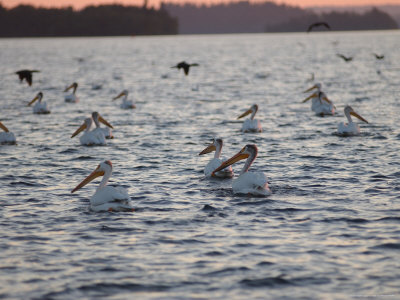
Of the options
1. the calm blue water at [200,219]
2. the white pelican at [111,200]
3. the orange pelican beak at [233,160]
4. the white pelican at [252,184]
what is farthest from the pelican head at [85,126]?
the white pelican at [111,200]

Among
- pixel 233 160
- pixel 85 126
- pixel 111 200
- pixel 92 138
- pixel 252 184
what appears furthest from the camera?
pixel 85 126

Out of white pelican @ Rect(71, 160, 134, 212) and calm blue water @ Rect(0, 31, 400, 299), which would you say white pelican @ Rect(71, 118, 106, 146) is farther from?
white pelican @ Rect(71, 160, 134, 212)

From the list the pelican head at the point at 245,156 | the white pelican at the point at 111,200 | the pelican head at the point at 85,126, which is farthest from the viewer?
the pelican head at the point at 85,126

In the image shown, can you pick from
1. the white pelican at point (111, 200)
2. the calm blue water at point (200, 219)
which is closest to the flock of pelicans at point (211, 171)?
the white pelican at point (111, 200)

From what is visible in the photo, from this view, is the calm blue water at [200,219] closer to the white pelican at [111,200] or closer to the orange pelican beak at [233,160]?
the white pelican at [111,200]

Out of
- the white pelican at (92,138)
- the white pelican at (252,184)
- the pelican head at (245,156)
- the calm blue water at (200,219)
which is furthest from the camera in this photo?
the white pelican at (92,138)

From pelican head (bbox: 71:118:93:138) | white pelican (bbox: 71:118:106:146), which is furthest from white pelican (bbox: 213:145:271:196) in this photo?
pelican head (bbox: 71:118:93:138)

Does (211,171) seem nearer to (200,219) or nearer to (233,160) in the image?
(233,160)

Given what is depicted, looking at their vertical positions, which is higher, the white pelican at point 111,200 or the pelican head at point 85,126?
the pelican head at point 85,126

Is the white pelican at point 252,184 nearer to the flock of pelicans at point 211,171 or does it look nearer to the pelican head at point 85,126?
the flock of pelicans at point 211,171

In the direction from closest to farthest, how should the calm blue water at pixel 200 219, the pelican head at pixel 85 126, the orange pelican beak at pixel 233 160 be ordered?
the calm blue water at pixel 200 219
the orange pelican beak at pixel 233 160
the pelican head at pixel 85 126

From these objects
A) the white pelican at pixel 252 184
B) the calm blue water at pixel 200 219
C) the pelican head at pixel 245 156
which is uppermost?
the pelican head at pixel 245 156

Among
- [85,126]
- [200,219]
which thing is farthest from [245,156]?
[85,126]

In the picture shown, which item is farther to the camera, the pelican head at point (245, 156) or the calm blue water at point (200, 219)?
the pelican head at point (245, 156)
